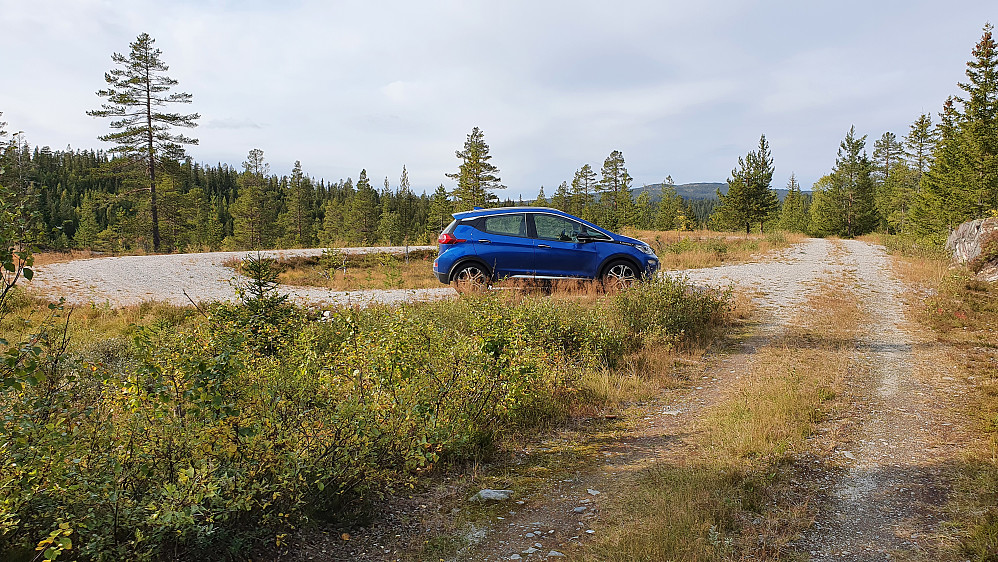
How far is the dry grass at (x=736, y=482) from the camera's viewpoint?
2.91m

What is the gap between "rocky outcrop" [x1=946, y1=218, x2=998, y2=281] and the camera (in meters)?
11.8

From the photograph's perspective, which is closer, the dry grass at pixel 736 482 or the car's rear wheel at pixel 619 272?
the dry grass at pixel 736 482

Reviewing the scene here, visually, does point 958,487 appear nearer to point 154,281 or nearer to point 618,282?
point 618,282

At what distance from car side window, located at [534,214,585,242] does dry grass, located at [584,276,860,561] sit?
486 cm

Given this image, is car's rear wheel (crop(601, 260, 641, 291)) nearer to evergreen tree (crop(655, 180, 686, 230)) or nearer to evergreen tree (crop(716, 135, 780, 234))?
evergreen tree (crop(716, 135, 780, 234))

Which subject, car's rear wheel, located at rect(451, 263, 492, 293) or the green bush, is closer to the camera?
the green bush

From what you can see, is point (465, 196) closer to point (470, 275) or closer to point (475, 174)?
point (475, 174)

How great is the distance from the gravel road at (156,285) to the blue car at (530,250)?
0.93m

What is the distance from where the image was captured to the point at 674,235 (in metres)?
36.1

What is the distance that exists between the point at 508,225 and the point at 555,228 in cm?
97

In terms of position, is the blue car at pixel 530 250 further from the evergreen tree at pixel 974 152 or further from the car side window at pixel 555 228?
the evergreen tree at pixel 974 152

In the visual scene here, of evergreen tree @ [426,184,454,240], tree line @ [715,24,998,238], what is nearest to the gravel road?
tree line @ [715,24,998,238]

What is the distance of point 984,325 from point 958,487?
662 centimetres

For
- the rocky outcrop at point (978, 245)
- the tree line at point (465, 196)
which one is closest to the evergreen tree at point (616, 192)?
the tree line at point (465, 196)
